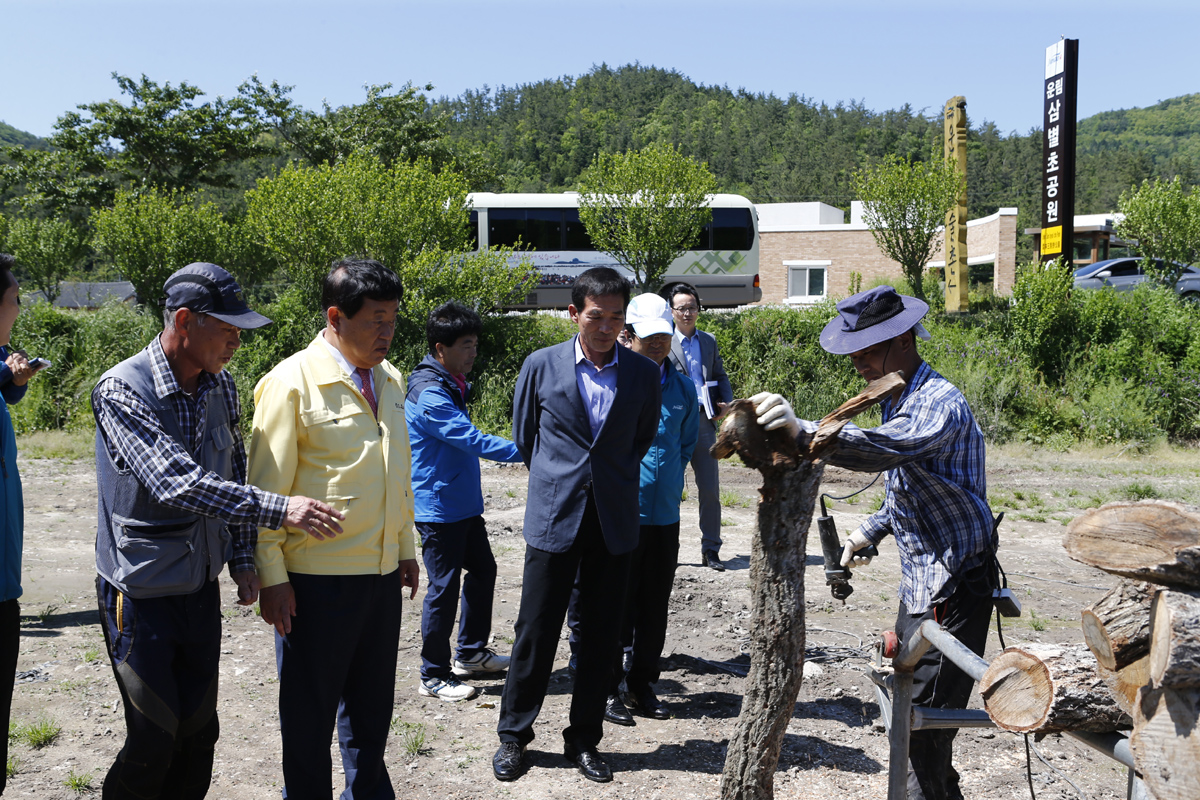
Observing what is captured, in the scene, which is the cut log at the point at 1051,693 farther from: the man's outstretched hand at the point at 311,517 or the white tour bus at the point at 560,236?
the white tour bus at the point at 560,236

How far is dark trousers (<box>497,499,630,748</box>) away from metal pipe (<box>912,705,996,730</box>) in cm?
144

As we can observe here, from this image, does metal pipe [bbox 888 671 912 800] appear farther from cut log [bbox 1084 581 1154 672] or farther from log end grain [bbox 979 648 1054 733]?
cut log [bbox 1084 581 1154 672]

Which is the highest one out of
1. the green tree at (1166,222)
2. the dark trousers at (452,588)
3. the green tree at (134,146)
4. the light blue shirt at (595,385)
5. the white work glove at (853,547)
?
the green tree at (134,146)

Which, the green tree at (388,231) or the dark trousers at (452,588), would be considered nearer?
the dark trousers at (452,588)

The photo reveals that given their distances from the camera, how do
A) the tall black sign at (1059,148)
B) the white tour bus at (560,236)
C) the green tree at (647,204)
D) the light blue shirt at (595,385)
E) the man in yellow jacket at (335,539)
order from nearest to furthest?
→ the man in yellow jacket at (335,539)
the light blue shirt at (595,385)
the tall black sign at (1059,148)
the green tree at (647,204)
the white tour bus at (560,236)

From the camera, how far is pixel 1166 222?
19141 mm

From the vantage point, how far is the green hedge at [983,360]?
495 inches

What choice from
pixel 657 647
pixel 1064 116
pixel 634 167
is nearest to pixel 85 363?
pixel 634 167

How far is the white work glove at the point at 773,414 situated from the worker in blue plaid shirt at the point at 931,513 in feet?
1.83

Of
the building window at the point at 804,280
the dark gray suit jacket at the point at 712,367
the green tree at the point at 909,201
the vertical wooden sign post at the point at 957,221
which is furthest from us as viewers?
the building window at the point at 804,280

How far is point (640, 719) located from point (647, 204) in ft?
48.5

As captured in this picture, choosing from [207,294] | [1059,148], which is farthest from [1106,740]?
[1059,148]

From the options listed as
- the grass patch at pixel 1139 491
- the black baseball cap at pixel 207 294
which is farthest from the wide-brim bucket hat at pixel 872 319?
the grass patch at pixel 1139 491

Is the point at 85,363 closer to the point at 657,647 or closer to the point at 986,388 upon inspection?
the point at 657,647
